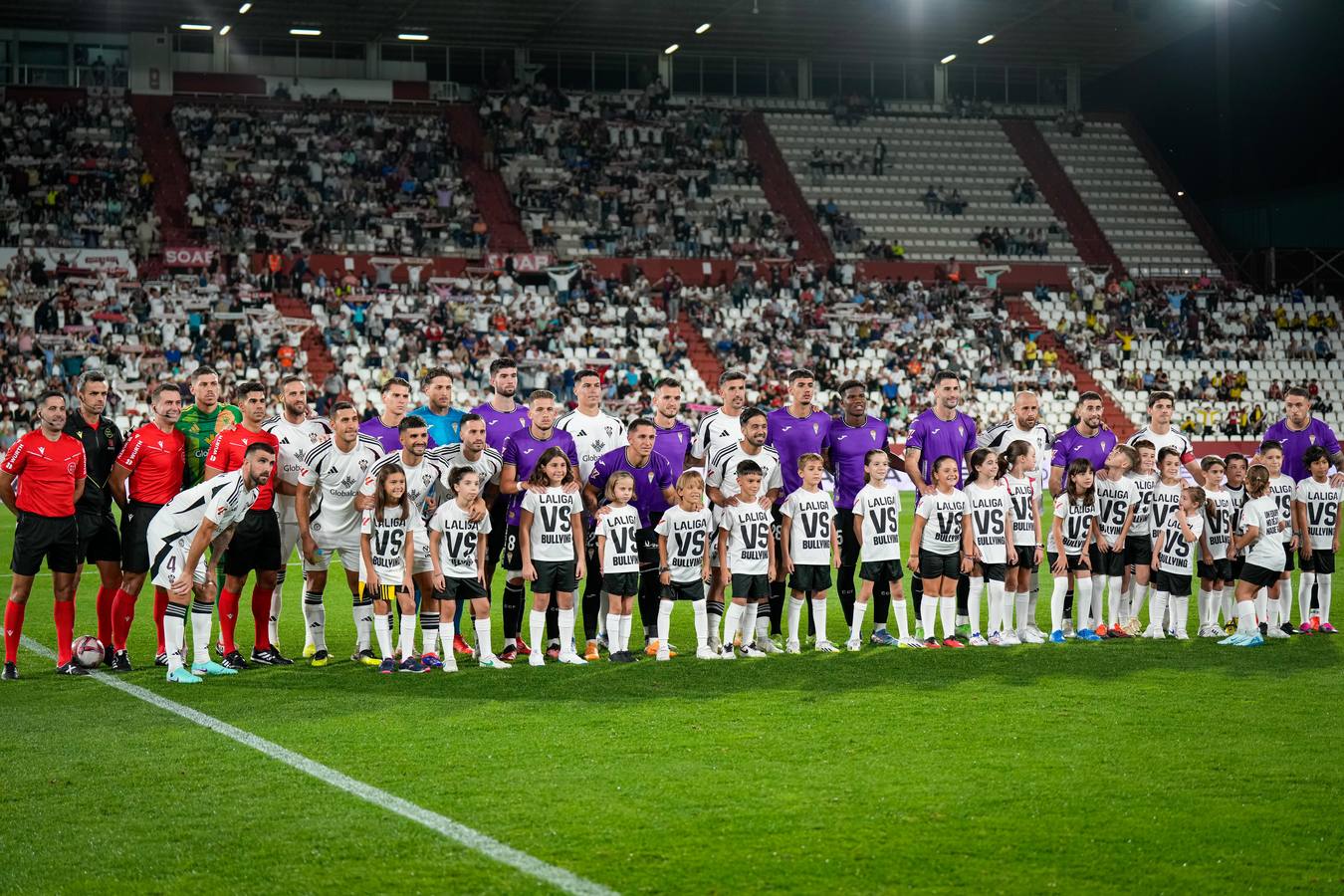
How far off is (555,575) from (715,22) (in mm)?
34925

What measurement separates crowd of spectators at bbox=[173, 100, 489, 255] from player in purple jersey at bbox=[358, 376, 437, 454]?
88.5ft

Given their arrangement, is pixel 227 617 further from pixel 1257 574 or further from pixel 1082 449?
pixel 1257 574

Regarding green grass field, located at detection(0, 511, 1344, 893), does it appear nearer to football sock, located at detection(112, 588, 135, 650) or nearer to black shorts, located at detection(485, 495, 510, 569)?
football sock, located at detection(112, 588, 135, 650)

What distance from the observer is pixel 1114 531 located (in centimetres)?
1203

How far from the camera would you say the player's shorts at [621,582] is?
34.7ft

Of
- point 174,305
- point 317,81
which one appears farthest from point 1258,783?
point 317,81

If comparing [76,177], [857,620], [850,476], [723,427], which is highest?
[76,177]

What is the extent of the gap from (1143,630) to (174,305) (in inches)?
1048

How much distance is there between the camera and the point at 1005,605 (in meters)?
11.5

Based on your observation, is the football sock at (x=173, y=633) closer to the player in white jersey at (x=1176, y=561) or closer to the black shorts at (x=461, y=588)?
the black shorts at (x=461, y=588)

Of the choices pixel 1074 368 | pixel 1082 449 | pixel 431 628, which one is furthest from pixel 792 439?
pixel 1074 368

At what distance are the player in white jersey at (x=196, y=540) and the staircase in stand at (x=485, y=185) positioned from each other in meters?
30.0

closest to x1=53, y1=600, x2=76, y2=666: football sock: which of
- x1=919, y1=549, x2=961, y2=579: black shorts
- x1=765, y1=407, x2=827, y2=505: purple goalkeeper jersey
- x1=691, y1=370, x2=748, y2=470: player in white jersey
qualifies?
x1=691, y1=370, x2=748, y2=470: player in white jersey

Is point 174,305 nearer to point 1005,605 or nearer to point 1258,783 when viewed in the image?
point 1005,605
